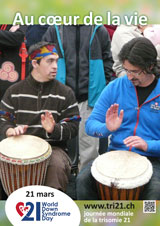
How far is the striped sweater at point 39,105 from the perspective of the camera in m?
3.06

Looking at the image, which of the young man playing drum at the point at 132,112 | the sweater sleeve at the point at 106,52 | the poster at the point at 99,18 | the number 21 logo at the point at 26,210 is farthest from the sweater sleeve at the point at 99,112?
the number 21 logo at the point at 26,210

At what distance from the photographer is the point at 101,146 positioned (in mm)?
3234

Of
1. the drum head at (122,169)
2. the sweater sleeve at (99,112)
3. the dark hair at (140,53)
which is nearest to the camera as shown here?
the drum head at (122,169)

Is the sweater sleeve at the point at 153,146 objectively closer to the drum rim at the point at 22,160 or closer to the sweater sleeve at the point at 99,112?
the sweater sleeve at the point at 99,112

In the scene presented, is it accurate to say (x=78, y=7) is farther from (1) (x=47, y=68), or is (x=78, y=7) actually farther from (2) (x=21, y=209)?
(2) (x=21, y=209)

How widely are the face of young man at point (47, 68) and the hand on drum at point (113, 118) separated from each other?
1.61 feet

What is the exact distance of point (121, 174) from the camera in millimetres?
2742

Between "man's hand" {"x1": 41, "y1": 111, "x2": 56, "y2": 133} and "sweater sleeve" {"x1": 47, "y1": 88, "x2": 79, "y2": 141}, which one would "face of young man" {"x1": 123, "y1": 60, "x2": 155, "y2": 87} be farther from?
"man's hand" {"x1": 41, "y1": 111, "x2": 56, "y2": 133}

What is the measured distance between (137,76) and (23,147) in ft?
2.81

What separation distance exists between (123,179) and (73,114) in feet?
2.06

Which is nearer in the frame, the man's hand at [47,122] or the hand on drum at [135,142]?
the hand on drum at [135,142]

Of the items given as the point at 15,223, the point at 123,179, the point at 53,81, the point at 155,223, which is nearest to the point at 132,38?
the point at 53,81

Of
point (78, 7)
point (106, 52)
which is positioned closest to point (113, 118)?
point (106, 52)

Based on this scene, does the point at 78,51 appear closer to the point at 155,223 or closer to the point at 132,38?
the point at 132,38
